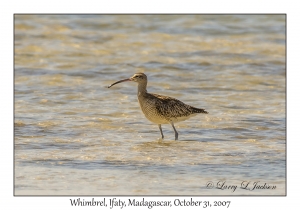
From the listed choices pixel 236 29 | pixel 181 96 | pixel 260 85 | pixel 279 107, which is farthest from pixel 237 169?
pixel 236 29

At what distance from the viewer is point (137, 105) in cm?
1579

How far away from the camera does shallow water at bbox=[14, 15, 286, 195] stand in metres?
10.2

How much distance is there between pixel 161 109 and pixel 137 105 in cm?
267

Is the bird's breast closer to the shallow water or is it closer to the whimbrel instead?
the whimbrel

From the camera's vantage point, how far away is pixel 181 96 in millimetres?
16922

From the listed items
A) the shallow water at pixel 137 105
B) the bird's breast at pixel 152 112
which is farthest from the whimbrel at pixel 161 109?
the shallow water at pixel 137 105

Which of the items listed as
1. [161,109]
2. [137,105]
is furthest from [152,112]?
[137,105]

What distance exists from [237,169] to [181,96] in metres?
6.47

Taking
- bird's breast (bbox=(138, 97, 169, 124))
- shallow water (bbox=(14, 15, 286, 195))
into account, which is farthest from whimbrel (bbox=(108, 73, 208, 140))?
shallow water (bbox=(14, 15, 286, 195))

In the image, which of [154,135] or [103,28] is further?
[103,28]

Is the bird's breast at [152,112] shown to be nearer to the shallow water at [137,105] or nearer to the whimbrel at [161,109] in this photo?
the whimbrel at [161,109]

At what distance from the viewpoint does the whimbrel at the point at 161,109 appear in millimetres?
13133
